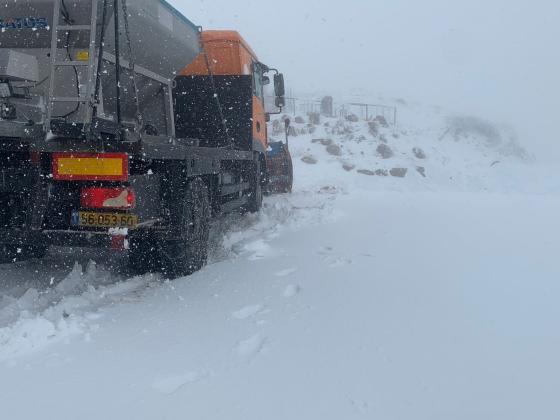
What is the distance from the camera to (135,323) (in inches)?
131

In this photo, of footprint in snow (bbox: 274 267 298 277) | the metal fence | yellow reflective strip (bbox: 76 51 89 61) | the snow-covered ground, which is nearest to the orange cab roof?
the snow-covered ground

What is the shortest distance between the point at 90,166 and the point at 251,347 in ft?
6.04

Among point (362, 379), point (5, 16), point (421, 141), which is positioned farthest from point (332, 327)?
point (421, 141)

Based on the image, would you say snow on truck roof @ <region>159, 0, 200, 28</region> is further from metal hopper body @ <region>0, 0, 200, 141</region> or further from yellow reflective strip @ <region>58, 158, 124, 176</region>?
yellow reflective strip @ <region>58, 158, 124, 176</region>

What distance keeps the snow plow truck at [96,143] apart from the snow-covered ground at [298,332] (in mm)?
449

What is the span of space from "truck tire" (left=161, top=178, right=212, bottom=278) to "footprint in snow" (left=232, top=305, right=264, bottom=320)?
1.24 m

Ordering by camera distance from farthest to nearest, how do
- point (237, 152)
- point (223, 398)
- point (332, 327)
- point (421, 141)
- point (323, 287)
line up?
1. point (421, 141)
2. point (237, 152)
3. point (323, 287)
4. point (332, 327)
5. point (223, 398)

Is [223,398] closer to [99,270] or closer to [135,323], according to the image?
[135,323]

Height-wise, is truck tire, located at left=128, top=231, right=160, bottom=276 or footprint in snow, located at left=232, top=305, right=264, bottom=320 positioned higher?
truck tire, located at left=128, top=231, right=160, bottom=276

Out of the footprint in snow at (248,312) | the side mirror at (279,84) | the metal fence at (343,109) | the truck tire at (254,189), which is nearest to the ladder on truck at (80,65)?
the footprint in snow at (248,312)

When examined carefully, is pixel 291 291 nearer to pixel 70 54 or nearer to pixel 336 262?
pixel 336 262

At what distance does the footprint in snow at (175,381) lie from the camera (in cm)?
242

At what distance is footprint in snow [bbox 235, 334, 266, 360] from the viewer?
9.20 ft

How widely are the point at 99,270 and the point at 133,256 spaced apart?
36cm
